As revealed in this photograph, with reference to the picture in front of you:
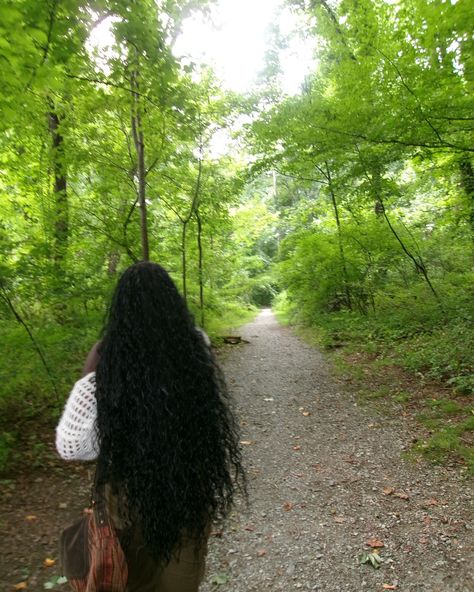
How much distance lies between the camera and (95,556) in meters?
1.48

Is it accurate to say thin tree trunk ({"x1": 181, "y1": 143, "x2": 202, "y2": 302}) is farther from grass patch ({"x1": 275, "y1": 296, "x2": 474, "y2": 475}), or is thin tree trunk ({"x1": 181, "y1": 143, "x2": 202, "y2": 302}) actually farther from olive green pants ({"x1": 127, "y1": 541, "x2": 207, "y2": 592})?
olive green pants ({"x1": 127, "y1": 541, "x2": 207, "y2": 592})

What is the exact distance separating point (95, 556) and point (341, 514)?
2641mm

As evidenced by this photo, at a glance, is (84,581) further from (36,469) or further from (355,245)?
(355,245)

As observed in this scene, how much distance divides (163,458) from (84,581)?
55 centimetres

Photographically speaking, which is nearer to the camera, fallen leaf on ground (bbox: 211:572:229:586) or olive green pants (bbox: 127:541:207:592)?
olive green pants (bbox: 127:541:207:592)

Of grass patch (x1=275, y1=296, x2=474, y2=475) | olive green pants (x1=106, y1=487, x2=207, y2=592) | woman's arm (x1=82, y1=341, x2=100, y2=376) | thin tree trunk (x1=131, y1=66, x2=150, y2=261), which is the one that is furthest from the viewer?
thin tree trunk (x1=131, y1=66, x2=150, y2=261)

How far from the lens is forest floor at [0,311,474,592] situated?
285 cm

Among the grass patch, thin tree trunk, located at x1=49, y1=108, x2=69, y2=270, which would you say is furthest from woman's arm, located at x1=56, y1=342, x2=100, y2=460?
thin tree trunk, located at x1=49, y1=108, x2=69, y2=270

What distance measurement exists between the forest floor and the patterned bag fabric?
5.25 ft

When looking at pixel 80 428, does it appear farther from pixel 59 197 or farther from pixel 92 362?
pixel 59 197

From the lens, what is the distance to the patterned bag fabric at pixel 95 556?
1478mm

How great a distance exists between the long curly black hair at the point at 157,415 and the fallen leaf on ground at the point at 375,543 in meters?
1.94

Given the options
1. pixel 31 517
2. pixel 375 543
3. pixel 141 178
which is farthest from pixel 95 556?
pixel 141 178

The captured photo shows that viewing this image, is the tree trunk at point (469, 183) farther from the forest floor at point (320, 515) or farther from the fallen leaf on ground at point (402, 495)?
the fallen leaf on ground at point (402, 495)
